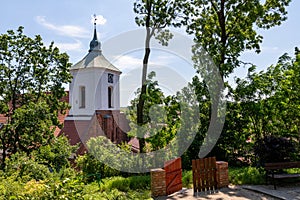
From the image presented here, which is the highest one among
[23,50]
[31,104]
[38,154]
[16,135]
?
[23,50]

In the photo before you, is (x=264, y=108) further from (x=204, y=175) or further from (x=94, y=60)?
(x=94, y=60)

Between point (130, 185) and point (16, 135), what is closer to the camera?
point (130, 185)

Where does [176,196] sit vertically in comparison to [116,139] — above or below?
below

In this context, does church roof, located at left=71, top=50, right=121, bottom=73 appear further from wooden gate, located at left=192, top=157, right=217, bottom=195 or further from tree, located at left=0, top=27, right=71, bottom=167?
wooden gate, located at left=192, top=157, right=217, bottom=195

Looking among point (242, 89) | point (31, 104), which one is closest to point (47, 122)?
point (31, 104)

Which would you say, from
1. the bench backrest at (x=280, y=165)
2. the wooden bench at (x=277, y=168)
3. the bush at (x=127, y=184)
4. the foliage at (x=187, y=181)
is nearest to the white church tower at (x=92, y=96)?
the bush at (x=127, y=184)

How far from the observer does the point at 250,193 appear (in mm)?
7277

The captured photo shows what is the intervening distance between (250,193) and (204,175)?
1203mm

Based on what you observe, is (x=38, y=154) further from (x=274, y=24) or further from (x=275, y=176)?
(x=274, y=24)

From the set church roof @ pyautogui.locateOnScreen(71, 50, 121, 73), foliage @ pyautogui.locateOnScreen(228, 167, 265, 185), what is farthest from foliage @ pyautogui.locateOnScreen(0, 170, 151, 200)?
church roof @ pyautogui.locateOnScreen(71, 50, 121, 73)

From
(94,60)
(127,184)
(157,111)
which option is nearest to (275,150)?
(127,184)

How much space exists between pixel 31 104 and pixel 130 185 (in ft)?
18.4

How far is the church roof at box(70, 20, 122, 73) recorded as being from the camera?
20219mm

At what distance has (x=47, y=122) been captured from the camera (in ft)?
38.5
